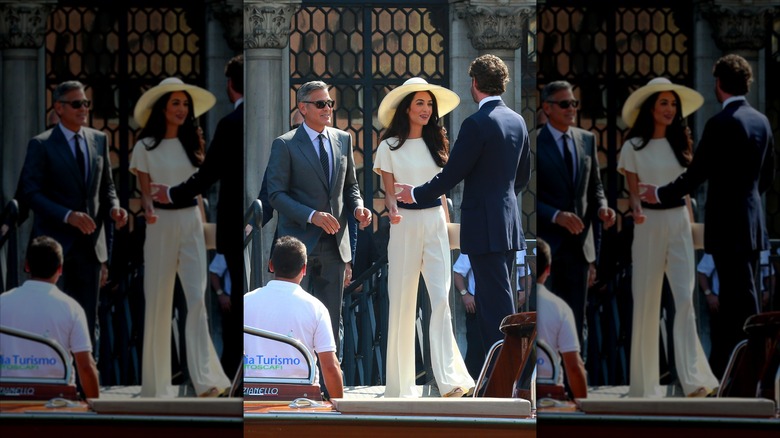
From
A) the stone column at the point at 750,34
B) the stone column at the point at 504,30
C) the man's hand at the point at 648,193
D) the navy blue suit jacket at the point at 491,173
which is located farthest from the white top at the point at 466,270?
the stone column at the point at 750,34

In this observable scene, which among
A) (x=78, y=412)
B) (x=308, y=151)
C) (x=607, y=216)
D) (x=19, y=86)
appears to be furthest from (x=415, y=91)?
(x=78, y=412)

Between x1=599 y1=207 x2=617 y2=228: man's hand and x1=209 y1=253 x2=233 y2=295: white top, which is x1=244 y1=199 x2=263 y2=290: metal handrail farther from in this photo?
x1=599 y1=207 x2=617 y2=228: man's hand

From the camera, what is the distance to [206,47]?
595 cm

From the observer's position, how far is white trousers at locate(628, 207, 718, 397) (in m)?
5.98

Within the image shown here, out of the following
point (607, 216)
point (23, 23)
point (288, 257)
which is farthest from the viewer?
point (288, 257)

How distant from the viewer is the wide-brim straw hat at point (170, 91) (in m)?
5.92

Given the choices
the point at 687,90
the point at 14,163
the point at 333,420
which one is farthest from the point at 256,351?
the point at 687,90

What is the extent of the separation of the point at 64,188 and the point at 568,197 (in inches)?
92.4

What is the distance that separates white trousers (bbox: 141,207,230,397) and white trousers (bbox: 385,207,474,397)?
35.5 inches

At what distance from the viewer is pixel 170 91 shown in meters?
5.93

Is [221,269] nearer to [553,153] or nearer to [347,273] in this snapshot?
[347,273]

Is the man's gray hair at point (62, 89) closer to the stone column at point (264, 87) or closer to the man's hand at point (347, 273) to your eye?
the stone column at point (264, 87)

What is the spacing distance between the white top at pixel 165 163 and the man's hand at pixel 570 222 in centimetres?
172

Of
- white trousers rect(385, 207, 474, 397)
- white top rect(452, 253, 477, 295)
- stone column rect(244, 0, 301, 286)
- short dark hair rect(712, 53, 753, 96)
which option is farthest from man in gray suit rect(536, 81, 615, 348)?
stone column rect(244, 0, 301, 286)
